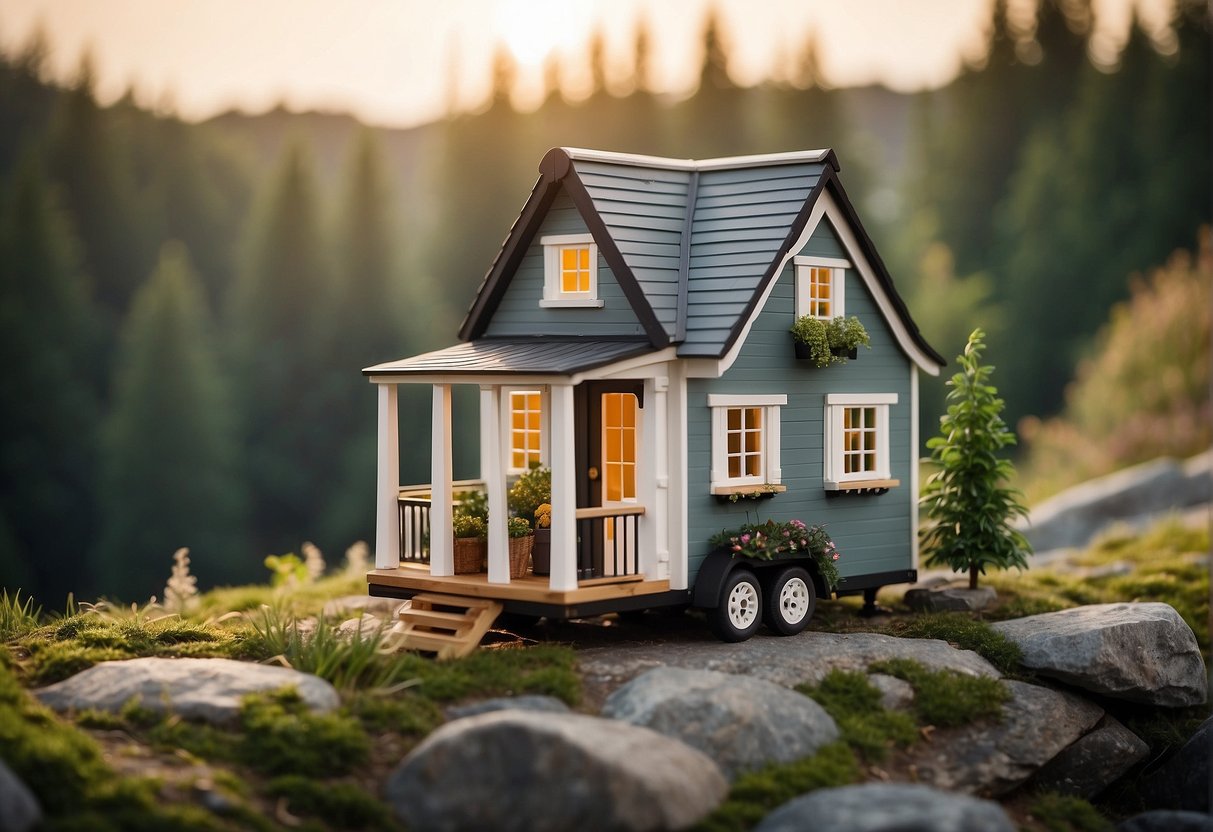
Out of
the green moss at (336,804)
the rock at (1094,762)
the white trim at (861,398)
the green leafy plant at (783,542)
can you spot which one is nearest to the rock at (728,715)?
the green leafy plant at (783,542)

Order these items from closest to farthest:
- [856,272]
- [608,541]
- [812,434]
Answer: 1. [608,541]
2. [812,434]
3. [856,272]

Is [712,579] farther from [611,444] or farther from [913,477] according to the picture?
[913,477]

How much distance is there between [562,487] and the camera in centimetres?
1342

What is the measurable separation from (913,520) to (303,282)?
84.8 ft

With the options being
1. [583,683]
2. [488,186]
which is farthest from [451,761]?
[488,186]

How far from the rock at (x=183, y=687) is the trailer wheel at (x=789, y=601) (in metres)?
4.93

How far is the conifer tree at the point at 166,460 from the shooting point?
3344cm

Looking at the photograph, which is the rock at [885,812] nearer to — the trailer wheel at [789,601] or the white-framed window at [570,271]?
the trailer wheel at [789,601]

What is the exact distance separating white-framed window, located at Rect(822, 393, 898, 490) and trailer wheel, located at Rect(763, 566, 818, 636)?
47.9 inches

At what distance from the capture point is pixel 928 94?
58.3 m

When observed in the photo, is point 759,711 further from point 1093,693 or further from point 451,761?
point 1093,693

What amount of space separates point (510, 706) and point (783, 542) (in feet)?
13.3

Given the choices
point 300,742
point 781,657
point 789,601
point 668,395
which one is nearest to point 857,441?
point 789,601

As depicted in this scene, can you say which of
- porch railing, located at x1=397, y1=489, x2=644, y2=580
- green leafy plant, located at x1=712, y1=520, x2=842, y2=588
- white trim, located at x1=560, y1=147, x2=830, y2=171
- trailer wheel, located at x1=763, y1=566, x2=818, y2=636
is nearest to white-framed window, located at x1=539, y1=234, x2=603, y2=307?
white trim, located at x1=560, y1=147, x2=830, y2=171
